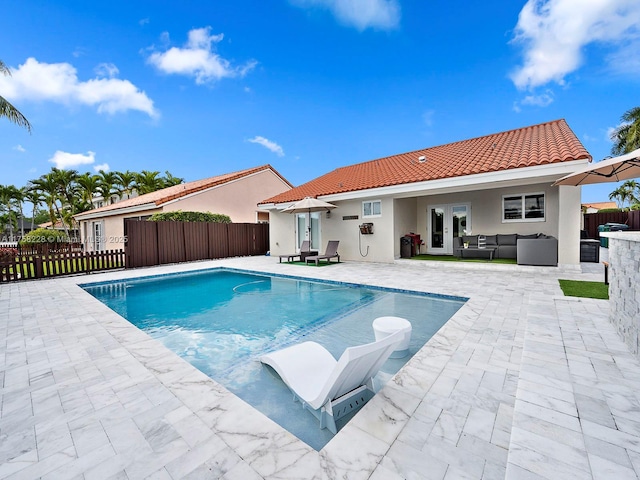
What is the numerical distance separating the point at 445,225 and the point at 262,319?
34.8 feet

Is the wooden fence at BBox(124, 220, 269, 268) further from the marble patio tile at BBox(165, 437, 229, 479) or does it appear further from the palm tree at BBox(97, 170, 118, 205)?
the palm tree at BBox(97, 170, 118, 205)

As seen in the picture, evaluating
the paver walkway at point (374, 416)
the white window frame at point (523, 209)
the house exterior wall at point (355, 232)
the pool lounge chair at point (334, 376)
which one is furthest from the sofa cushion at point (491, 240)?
the pool lounge chair at point (334, 376)

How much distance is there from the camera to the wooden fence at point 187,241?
12.4m

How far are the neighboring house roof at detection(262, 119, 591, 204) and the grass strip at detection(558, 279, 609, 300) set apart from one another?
3328 mm

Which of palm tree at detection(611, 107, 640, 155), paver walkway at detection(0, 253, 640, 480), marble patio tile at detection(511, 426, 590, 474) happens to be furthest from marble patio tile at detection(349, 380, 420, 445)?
palm tree at detection(611, 107, 640, 155)

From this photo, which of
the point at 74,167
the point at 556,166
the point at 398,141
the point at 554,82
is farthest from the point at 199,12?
the point at 74,167

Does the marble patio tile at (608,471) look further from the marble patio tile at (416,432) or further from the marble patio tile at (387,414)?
the marble patio tile at (387,414)

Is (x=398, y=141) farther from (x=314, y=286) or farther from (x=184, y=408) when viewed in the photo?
(x=184, y=408)

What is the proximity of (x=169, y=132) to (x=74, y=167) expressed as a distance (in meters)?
13.0

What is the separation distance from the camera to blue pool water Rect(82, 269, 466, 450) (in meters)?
3.27

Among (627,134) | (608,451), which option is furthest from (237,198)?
(627,134)

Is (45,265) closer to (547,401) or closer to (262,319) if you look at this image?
(262,319)

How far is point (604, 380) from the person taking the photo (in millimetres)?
2641

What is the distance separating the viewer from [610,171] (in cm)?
589
